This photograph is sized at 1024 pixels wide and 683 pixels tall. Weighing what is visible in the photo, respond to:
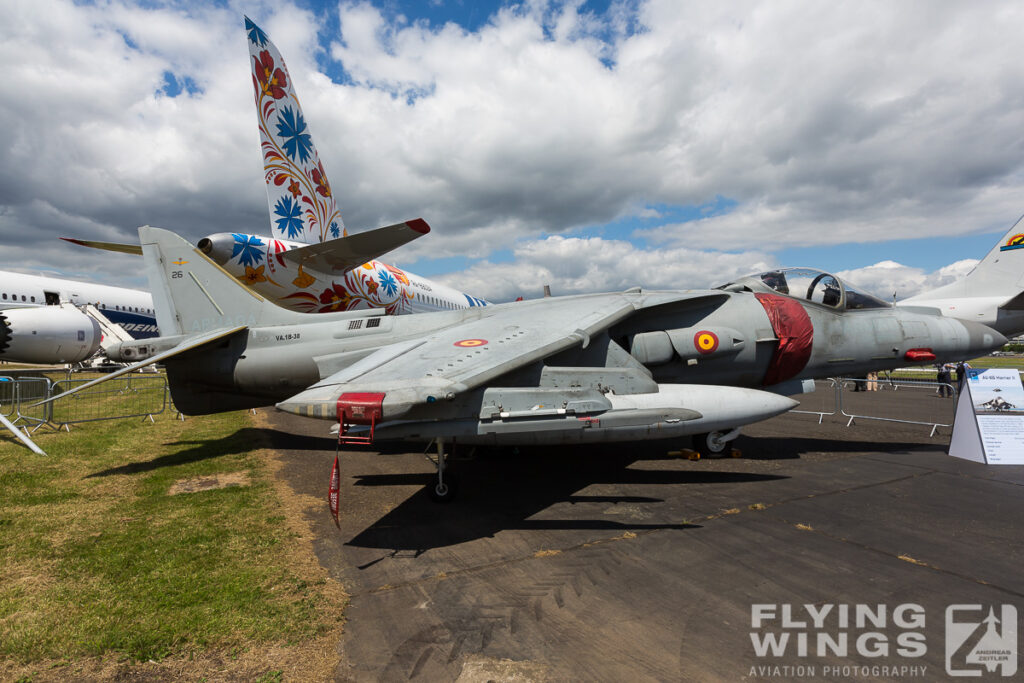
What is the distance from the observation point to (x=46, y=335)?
2145 cm

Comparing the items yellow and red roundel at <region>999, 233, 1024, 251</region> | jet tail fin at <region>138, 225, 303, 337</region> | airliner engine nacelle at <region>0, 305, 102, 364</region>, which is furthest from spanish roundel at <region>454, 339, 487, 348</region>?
airliner engine nacelle at <region>0, 305, 102, 364</region>

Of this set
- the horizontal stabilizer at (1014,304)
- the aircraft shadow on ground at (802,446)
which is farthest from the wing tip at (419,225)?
the horizontal stabilizer at (1014,304)

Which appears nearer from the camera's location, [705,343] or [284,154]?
[705,343]

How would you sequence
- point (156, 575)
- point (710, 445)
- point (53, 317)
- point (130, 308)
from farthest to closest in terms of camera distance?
point (130, 308), point (53, 317), point (710, 445), point (156, 575)

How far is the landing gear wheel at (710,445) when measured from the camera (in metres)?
8.05

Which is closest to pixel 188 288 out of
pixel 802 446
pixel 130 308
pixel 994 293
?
pixel 802 446

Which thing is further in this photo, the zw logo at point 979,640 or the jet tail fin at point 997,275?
the jet tail fin at point 997,275

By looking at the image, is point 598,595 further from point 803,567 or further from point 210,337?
point 210,337

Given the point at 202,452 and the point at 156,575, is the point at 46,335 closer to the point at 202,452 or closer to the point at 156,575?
the point at 202,452

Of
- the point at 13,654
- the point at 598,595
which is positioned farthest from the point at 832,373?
the point at 13,654

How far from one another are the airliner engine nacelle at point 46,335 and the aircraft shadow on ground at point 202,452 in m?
18.0

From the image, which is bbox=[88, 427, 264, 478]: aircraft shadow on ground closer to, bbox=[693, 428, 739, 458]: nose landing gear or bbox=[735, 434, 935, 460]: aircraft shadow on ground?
bbox=[693, 428, 739, 458]: nose landing gear

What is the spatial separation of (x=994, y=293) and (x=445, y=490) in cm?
1429

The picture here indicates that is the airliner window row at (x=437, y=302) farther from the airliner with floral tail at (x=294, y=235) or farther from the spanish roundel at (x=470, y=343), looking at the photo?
the spanish roundel at (x=470, y=343)
